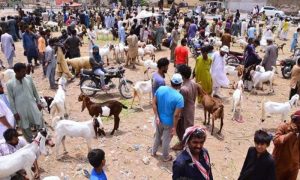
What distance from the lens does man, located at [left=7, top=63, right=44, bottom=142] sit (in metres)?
5.54

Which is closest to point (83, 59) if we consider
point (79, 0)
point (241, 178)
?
point (241, 178)

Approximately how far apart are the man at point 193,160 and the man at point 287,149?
1307 mm

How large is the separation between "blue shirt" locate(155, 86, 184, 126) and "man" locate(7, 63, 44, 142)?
2.23 m

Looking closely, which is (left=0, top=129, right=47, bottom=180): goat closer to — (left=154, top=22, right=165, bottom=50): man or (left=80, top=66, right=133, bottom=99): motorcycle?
(left=80, top=66, right=133, bottom=99): motorcycle

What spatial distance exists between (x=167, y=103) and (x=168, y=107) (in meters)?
0.07

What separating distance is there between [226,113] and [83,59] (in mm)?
5383

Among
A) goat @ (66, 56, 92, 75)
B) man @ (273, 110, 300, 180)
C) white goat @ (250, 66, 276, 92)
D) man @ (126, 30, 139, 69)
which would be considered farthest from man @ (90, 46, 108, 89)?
man @ (273, 110, 300, 180)

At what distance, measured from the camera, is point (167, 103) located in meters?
5.38

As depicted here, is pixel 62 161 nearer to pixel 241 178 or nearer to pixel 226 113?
pixel 241 178

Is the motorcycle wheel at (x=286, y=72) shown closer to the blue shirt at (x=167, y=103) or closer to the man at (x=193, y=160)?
the blue shirt at (x=167, y=103)

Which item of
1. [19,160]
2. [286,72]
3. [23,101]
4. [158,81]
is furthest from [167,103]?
[286,72]

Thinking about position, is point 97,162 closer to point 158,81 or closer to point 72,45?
point 158,81

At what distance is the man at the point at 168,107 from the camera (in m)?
5.29

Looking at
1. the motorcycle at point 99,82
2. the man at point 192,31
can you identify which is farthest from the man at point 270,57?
the man at point 192,31
